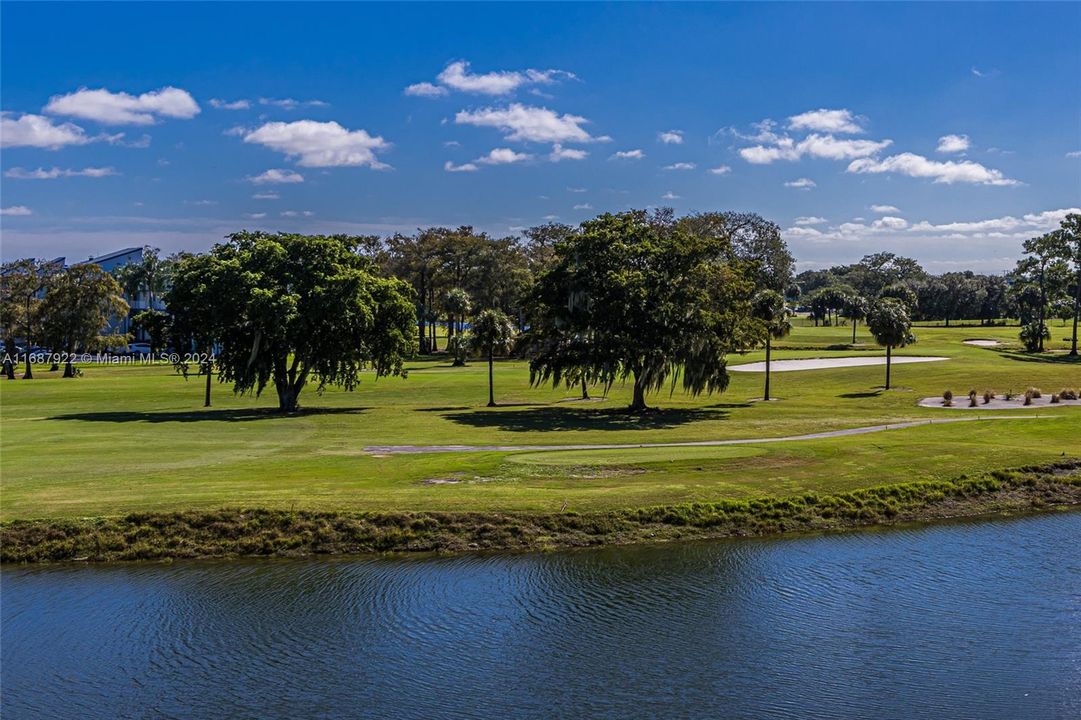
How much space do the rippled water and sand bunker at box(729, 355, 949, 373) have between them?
183 ft

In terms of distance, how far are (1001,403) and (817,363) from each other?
3107 cm

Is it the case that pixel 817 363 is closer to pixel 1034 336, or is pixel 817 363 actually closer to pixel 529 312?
pixel 1034 336

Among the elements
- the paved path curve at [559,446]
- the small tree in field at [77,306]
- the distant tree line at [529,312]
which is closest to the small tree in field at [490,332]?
the distant tree line at [529,312]

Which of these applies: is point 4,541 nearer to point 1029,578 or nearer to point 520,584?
point 520,584

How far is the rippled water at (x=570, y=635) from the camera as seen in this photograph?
47.5ft

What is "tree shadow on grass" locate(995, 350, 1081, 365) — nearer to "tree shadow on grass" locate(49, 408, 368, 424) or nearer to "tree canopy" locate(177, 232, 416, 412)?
"tree canopy" locate(177, 232, 416, 412)

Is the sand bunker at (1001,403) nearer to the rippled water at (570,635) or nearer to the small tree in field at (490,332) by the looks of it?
the small tree in field at (490,332)

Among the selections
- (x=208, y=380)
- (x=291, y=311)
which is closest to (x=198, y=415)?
(x=208, y=380)

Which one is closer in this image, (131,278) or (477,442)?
(477,442)

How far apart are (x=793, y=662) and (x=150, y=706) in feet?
35.0

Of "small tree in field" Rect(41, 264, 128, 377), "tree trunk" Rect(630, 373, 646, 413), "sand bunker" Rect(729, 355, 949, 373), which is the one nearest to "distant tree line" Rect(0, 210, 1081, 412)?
"tree trunk" Rect(630, 373, 646, 413)

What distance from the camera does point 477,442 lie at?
3844cm

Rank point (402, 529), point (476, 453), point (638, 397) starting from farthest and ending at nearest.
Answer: point (638, 397), point (476, 453), point (402, 529)

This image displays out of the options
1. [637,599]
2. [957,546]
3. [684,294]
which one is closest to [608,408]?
[684,294]
